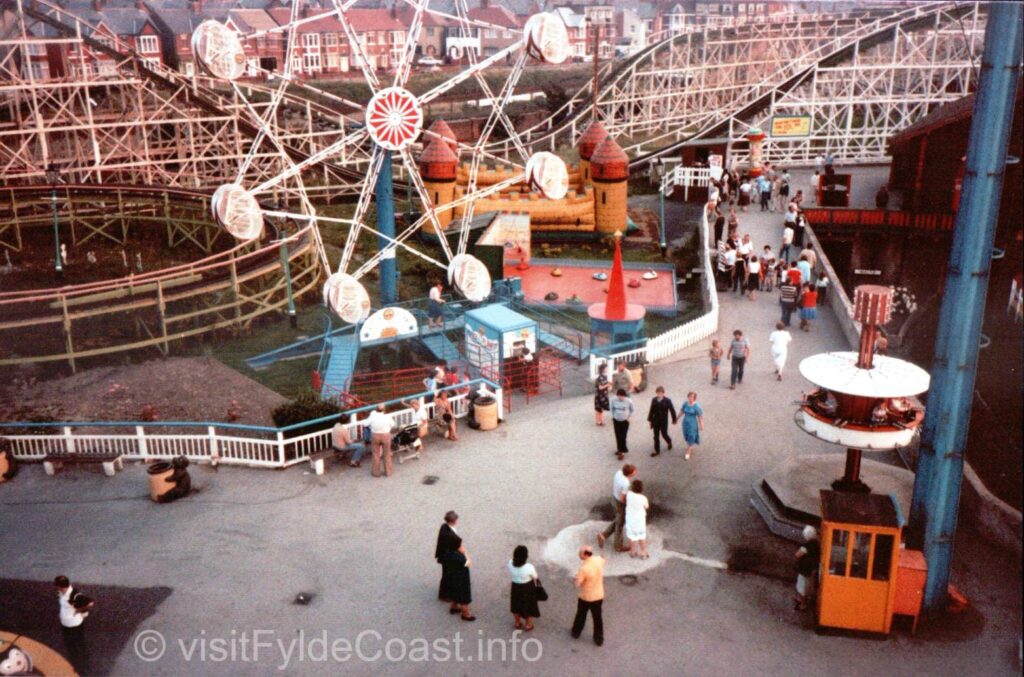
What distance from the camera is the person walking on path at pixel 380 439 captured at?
14.6 metres

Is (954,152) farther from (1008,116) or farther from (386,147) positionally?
(1008,116)

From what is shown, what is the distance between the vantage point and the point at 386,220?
22062 millimetres

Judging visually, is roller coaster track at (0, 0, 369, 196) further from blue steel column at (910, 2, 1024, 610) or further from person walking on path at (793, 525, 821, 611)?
blue steel column at (910, 2, 1024, 610)

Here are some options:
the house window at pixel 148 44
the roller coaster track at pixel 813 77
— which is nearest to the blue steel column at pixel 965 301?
the roller coaster track at pixel 813 77

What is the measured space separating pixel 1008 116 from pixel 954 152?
24.7 meters

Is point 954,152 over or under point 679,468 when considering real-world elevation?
over

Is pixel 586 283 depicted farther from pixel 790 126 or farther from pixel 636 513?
pixel 636 513

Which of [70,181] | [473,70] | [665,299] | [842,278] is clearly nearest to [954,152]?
[842,278]

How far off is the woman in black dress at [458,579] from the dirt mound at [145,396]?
8.92 m

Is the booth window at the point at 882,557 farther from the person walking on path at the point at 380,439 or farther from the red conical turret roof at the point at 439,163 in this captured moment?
the red conical turret roof at the point at 439,163

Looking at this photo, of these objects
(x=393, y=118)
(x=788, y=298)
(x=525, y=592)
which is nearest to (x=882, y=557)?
(x=525, y=592)

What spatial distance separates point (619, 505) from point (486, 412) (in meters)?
4.79

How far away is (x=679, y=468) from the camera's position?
15.0 meters

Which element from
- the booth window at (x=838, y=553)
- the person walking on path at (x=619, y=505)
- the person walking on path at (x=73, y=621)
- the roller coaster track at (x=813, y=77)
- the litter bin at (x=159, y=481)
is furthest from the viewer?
the roller coaster track at (x=813, y=77)
